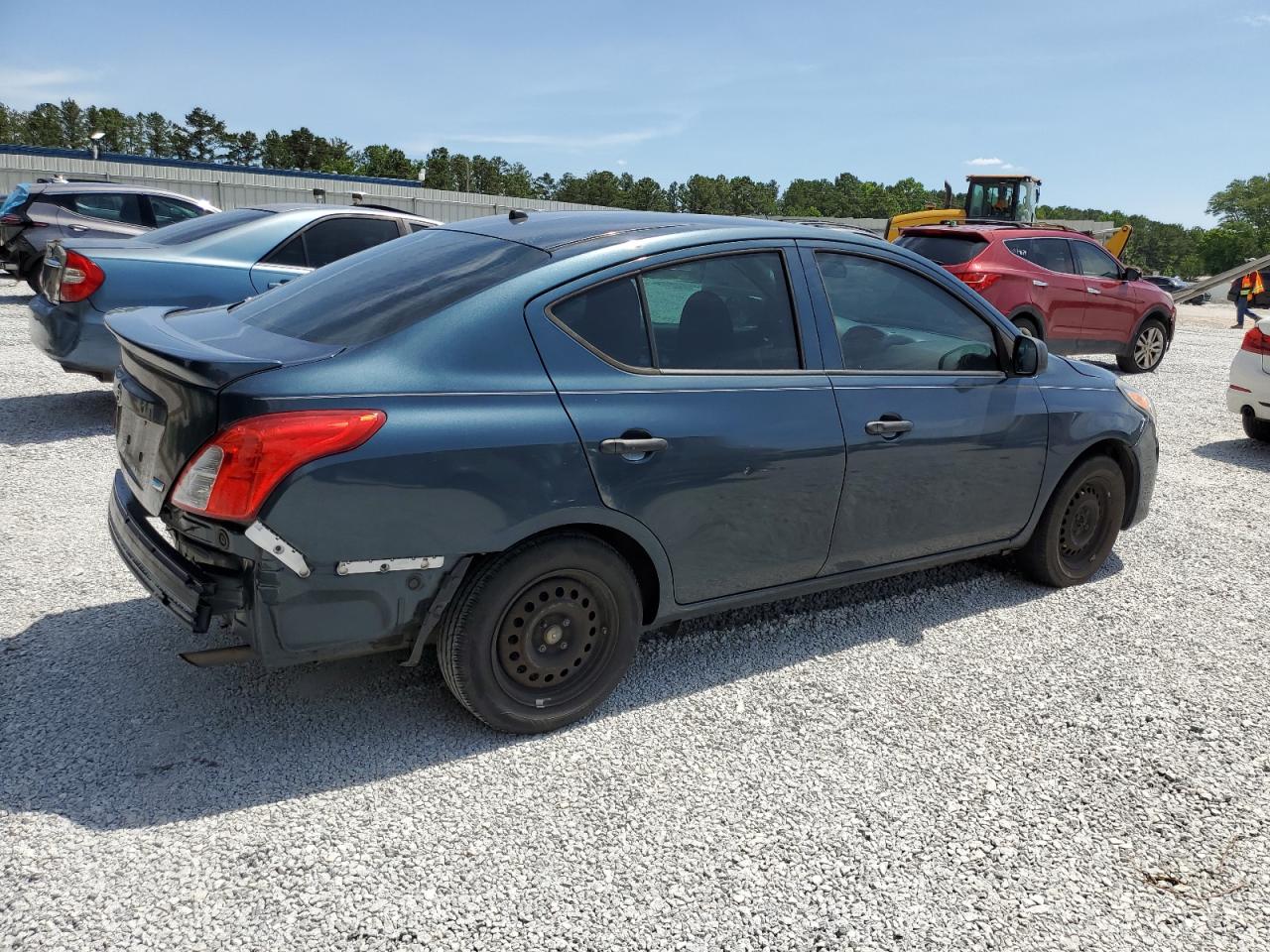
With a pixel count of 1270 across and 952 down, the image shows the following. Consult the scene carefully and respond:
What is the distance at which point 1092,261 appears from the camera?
12633 millimetres

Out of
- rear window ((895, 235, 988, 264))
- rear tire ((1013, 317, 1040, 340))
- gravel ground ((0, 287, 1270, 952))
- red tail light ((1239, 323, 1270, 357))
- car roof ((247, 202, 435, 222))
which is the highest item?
rear window ((895, 235, 988, 264))

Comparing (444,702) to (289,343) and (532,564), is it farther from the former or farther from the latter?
(289,343)

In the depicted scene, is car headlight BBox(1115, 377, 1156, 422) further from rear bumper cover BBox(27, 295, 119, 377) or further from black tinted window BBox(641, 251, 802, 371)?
rear bumper cover BBox(27, 295, 119, 377)

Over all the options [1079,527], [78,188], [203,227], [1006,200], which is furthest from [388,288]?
[1006,200]

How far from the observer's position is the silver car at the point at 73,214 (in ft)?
40.5

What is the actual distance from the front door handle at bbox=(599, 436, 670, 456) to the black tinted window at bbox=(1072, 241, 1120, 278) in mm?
11050

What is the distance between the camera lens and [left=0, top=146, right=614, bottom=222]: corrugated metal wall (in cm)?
2678

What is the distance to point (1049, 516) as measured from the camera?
4.63 metres

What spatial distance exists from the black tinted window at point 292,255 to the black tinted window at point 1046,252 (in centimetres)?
834

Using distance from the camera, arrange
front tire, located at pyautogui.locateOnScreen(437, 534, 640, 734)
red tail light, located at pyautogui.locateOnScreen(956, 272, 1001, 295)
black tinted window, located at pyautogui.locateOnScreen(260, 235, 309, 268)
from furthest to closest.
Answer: red tail light, located at pyautogui.locateOnScreen(956, 272, 1001, 295), black tinted window, located at pyautogui.locateOnScreen(260, 235, 309, 268), front tire, located at pyautogui.locateOnScreen(437, 534, 640, 734)

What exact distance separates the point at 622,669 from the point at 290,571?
3.90 ft

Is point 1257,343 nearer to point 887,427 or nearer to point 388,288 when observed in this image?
point 887,427

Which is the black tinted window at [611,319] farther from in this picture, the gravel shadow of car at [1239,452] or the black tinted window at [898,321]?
the gravel shadow of car at [1239,452]


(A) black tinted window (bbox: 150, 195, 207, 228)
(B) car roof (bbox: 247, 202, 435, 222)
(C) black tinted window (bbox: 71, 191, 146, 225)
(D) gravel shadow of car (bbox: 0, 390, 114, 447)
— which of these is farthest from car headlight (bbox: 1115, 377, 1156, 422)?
(C) black tinted window (bbox: 71, 191, 146, 225)
